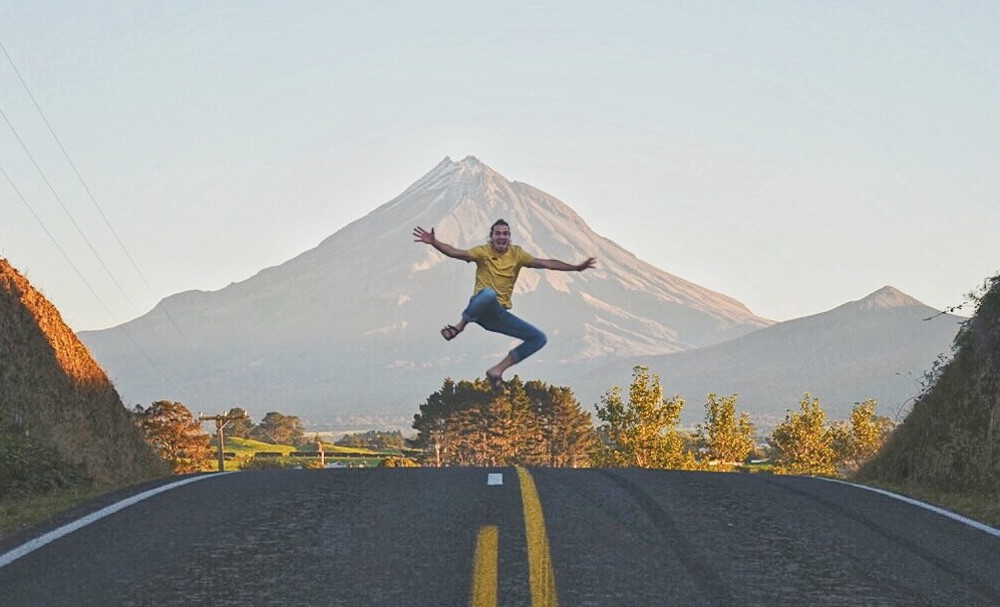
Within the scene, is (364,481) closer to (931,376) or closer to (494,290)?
(494,290)

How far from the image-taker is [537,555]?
32.2 ft

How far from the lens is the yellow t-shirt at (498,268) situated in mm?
17984

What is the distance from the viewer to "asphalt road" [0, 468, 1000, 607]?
28.7 ft

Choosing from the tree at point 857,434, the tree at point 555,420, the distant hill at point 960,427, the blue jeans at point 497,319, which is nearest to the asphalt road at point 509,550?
the distant hill at point 960,427

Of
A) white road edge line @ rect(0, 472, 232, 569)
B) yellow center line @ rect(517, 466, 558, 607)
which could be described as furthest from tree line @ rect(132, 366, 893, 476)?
yellow center line @ rect(517, 466, 558, 607)

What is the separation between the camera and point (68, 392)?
19453 mm

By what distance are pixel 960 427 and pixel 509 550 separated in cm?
898

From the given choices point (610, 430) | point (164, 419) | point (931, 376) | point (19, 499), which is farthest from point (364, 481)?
point (610, 430)

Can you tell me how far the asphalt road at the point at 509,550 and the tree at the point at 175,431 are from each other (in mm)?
88759

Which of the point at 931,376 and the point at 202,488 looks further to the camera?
the point at 931,376

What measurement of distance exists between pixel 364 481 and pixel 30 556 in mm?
4860

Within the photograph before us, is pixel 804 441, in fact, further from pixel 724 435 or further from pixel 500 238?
pixel 500 238

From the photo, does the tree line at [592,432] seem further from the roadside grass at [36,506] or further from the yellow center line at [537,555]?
the yellow center line at [537,555]

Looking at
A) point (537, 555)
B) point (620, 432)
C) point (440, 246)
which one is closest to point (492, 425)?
point (620, 432)
